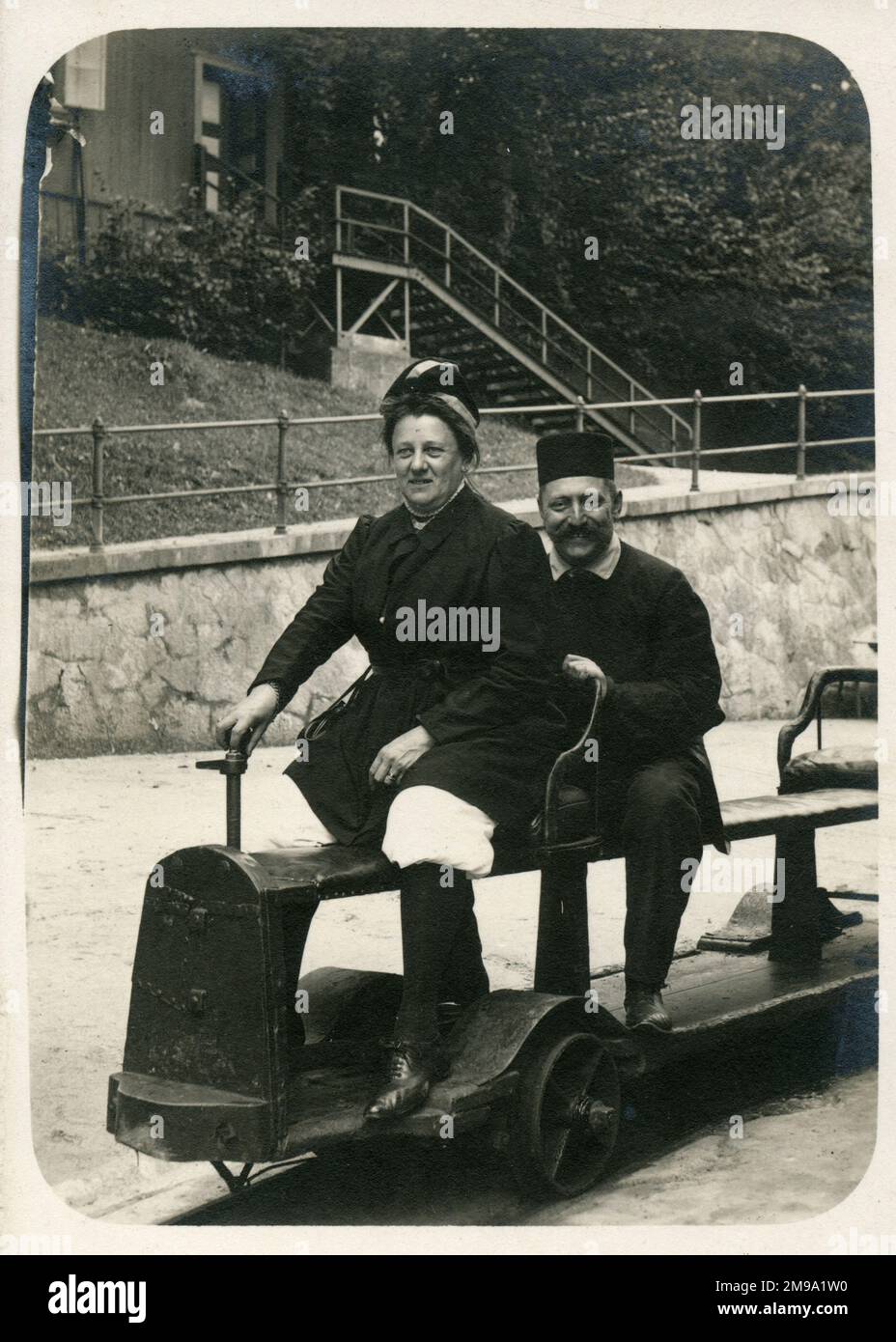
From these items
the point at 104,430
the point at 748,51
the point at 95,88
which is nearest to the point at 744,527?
the point at 104,430

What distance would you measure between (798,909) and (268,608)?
3.19m

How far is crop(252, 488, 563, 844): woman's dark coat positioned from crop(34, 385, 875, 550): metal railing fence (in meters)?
1.16

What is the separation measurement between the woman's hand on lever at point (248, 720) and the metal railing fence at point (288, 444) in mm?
1225

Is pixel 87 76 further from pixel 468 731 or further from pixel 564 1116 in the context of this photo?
pixel 564 1116

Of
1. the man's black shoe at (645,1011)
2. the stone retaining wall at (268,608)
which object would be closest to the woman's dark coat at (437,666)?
the man's black shoe at (645,1011)

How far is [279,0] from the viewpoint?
4398 mm

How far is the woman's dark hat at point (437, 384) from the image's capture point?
423cm

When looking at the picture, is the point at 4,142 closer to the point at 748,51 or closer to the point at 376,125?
the point at 376,125

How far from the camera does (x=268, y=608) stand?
25.5ft

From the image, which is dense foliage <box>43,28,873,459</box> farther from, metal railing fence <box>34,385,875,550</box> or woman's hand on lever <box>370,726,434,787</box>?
woman's hand on lever <box>370,726,434,787</box>

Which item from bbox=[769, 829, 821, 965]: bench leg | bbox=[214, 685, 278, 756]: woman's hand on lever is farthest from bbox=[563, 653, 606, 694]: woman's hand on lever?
bbox=[769, 829, 821, 965]: bench leg

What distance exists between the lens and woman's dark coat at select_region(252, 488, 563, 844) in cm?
419

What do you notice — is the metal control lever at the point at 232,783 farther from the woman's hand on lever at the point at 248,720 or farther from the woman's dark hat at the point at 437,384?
the woman's dark hat at the point at 437,384

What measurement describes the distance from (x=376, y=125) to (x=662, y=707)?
208 centimetres
